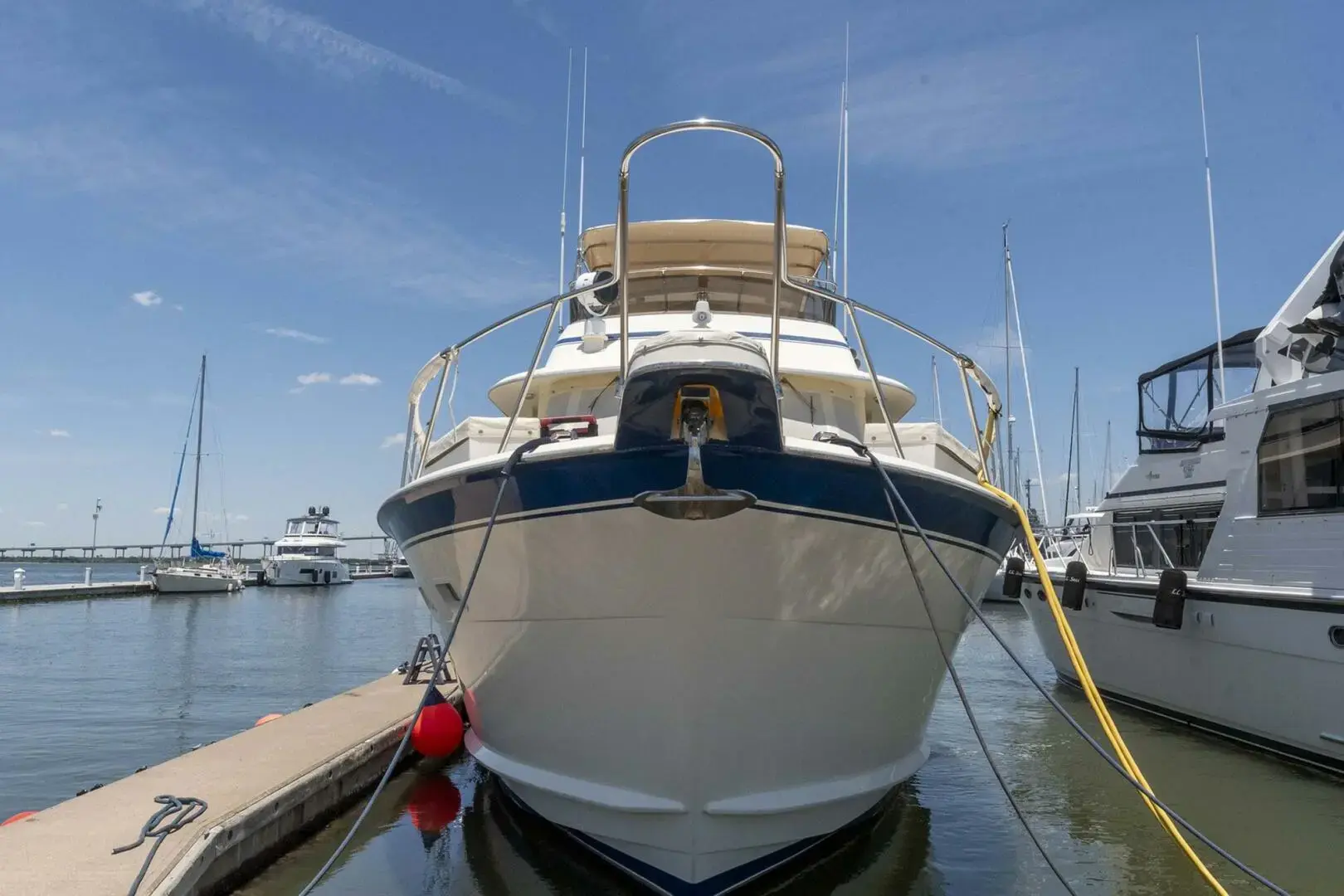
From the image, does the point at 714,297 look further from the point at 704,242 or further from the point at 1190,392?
the point at 1190,392

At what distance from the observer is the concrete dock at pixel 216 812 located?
4.23 m

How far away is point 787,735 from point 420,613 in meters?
33.4

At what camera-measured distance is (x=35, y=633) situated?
22594mm

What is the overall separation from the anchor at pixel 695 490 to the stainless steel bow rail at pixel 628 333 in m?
0.33

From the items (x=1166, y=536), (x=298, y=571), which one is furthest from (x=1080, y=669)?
(x=298, y=571)

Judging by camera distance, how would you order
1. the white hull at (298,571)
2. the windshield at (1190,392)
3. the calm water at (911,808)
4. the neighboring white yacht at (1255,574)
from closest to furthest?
1. the calm water at (911,808)
2. the neighboring white yacht at (1255,574)
3. the windshield at (1190,392)
4. the white hull at (298,571)

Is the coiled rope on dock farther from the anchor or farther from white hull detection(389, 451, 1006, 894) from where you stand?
the anchor

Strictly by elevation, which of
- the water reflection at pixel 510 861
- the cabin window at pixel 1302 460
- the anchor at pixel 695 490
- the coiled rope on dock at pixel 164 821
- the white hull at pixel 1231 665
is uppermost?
the cabin window at pixel 1302 460

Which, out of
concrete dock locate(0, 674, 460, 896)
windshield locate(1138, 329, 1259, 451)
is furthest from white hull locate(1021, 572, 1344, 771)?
concrete dock locate(0, 674, 460, 896)

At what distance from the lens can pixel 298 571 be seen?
50.9 m

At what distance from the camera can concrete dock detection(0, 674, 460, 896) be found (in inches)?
167

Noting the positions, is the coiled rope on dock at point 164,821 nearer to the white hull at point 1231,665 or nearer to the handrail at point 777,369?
the handrail at point 777,369

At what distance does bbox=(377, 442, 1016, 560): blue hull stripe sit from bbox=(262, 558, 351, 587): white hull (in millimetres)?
50350

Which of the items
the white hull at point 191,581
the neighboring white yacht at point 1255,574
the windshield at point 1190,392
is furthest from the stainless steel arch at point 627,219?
the white hull at point 191,581
